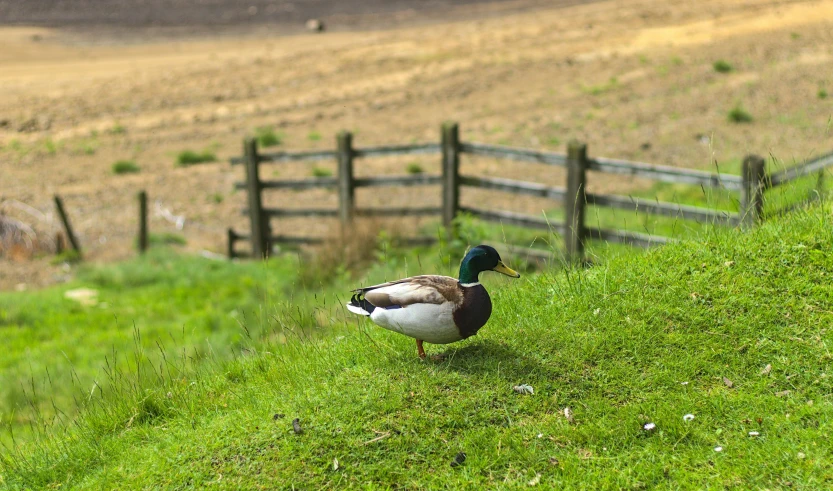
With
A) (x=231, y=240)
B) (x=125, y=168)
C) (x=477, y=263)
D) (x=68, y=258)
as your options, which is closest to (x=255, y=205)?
(x=231, y=240)

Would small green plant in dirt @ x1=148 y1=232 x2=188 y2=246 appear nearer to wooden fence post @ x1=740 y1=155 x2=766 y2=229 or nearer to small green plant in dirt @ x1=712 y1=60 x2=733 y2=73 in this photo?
wooden fence post @ x1=740 y1=155 x2=766 y2=229

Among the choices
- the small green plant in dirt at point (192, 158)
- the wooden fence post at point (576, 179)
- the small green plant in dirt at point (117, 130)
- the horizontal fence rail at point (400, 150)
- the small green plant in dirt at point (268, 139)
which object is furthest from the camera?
the small green plant in dirt at point (117, 130)

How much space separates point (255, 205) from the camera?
14852 mm

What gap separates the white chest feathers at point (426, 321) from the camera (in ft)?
16.5

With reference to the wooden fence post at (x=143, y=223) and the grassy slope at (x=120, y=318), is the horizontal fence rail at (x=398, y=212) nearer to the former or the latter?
the grassy slope at (x=120, y=318)

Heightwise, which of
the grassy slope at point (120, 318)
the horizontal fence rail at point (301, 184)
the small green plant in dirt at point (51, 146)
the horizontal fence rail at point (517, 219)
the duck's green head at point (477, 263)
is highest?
the duck's green head at point (477, 263)

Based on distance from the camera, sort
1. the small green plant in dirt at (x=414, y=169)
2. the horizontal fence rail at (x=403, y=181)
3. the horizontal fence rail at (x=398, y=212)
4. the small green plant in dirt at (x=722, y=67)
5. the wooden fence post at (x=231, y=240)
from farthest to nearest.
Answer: the small green plant in dirt at (x=722, y=67) < the small green plant in dirt at (x=414, y=169) < the wooden fence post at (x=231, y=240) < the horizontal fence rail at (x=398, y=212) < the horizontal fence rail at (x=403, y=181)

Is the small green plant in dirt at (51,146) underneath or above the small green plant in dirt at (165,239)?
above

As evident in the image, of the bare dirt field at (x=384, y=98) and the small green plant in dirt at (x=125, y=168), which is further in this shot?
the small green plant in dirt at (x=125, y=168)

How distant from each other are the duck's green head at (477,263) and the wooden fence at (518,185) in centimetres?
307

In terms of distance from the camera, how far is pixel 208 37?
40125 millimetres

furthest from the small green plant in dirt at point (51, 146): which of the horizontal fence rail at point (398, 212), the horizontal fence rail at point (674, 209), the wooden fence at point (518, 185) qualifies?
the horizontal fence rail at point (674, 209)

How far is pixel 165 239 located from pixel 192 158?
7.08m

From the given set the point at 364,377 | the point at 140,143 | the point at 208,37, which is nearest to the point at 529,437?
the point at 364,377
